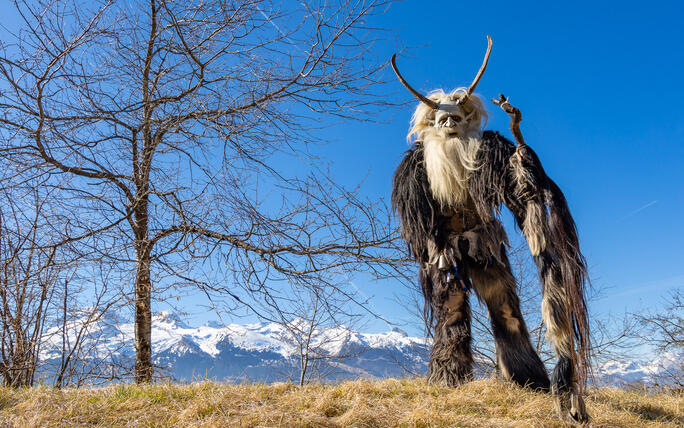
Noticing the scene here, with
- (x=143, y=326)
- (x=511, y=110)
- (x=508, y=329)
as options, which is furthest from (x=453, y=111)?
(x=143, y=326)

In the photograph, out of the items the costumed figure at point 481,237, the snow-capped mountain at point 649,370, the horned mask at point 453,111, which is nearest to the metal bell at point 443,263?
the costumed figure at point 481,237

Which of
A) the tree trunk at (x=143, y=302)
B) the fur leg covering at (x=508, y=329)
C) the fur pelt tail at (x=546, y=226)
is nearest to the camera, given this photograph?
the fur pelt tail at (x=546, y=226)

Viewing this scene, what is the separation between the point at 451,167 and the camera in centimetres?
351

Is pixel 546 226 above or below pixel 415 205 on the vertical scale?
below

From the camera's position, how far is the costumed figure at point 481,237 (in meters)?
3.07

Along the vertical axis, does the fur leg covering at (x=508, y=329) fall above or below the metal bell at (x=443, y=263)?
below

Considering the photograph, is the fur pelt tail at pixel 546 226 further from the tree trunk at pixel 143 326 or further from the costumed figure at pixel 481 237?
the tree trunk at pixel 143 326

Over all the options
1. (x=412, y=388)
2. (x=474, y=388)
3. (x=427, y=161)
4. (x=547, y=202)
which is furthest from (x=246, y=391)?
(x=547, y=202)

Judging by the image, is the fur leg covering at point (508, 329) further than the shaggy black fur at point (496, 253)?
Yes

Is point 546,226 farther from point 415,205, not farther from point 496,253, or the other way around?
point 415,205

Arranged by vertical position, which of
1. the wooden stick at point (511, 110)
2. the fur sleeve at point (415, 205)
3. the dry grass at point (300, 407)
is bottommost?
the dry grass at point (300, 407)

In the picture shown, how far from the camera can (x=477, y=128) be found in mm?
3744

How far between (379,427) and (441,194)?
71.5 inches

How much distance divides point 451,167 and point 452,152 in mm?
127
